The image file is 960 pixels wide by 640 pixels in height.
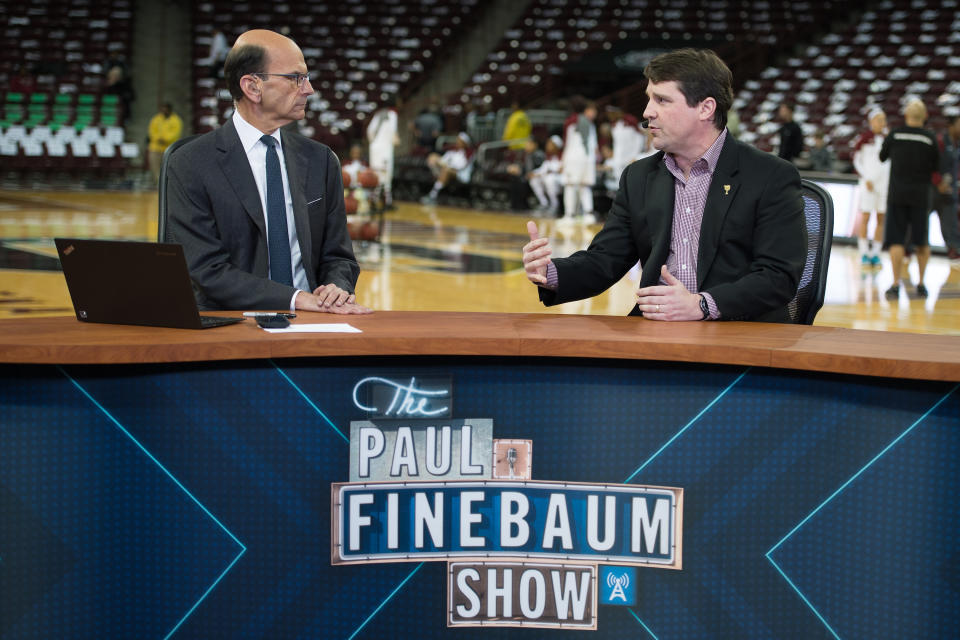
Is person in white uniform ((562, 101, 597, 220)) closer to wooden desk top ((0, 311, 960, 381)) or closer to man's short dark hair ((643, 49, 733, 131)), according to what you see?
man's short dark hair ((643, 49, 733, 131))

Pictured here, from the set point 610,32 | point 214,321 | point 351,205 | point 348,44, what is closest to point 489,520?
point 214,321

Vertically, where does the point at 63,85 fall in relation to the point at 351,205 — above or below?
above

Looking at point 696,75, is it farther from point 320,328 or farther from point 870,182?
point 870,182

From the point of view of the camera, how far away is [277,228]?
124 inches

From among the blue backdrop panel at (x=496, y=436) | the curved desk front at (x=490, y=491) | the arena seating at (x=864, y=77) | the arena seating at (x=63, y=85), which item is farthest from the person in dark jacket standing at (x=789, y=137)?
the arena seating at (x=63, y=85)

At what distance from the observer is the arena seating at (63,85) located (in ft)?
63.7

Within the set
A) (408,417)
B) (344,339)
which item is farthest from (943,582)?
(344,339)

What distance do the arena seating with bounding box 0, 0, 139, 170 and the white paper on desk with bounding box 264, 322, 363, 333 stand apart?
18265 millimetres

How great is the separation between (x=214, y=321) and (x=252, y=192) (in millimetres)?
705

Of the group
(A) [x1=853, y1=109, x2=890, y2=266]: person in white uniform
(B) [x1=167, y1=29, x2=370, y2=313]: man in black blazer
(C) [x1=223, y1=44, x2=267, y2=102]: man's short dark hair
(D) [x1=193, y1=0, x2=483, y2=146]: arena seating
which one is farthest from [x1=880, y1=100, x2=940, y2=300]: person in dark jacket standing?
(D) [x1=193, y1=0, x2=483, y2=146]: arena seating

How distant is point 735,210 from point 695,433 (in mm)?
819

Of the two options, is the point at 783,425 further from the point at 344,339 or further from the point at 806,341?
the point at 344,339

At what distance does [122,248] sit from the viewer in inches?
91.4

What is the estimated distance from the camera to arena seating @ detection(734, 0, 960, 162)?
1791 centimetres
